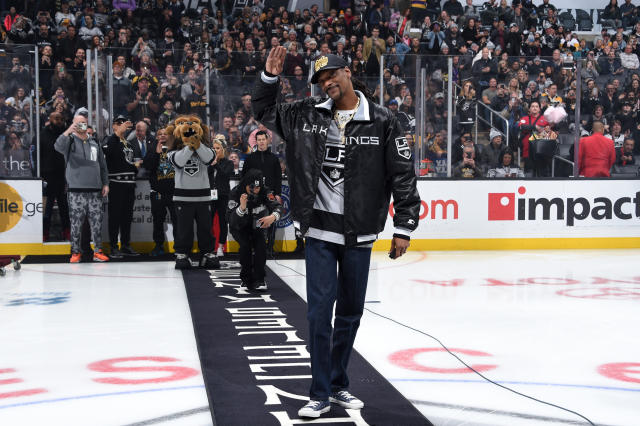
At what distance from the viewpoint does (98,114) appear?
10.7m

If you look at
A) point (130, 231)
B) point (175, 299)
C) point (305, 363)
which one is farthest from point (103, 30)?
point (305, 363)

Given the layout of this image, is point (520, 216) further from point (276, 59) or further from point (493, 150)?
point (276, 59)

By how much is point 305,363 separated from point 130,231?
6473 mm

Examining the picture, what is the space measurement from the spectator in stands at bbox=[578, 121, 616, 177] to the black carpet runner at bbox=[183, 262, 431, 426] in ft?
20.5

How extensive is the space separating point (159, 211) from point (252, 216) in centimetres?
342

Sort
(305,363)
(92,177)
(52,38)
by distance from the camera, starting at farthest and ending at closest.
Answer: (52,38), (92,177), (305,363)

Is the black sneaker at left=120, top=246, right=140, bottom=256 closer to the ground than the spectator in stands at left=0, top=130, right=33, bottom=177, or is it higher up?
closer to the ground

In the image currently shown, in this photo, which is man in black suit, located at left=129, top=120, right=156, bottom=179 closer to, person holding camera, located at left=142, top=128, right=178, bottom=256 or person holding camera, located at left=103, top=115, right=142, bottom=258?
person holding camera, located at left=142, top=128, right=178, bottom=256

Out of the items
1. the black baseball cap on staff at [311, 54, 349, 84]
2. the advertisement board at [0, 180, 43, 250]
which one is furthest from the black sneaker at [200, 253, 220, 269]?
the black baseball cap on staff at [311, 54, 349, 84]

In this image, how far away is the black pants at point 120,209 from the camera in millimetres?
10258

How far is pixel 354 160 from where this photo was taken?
3705 mm

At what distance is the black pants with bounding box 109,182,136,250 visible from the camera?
1026 centimetres

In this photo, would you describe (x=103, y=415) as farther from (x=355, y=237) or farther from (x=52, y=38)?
(x=52, y=38)

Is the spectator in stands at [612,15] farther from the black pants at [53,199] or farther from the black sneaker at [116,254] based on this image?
the black pants at [53,199]
